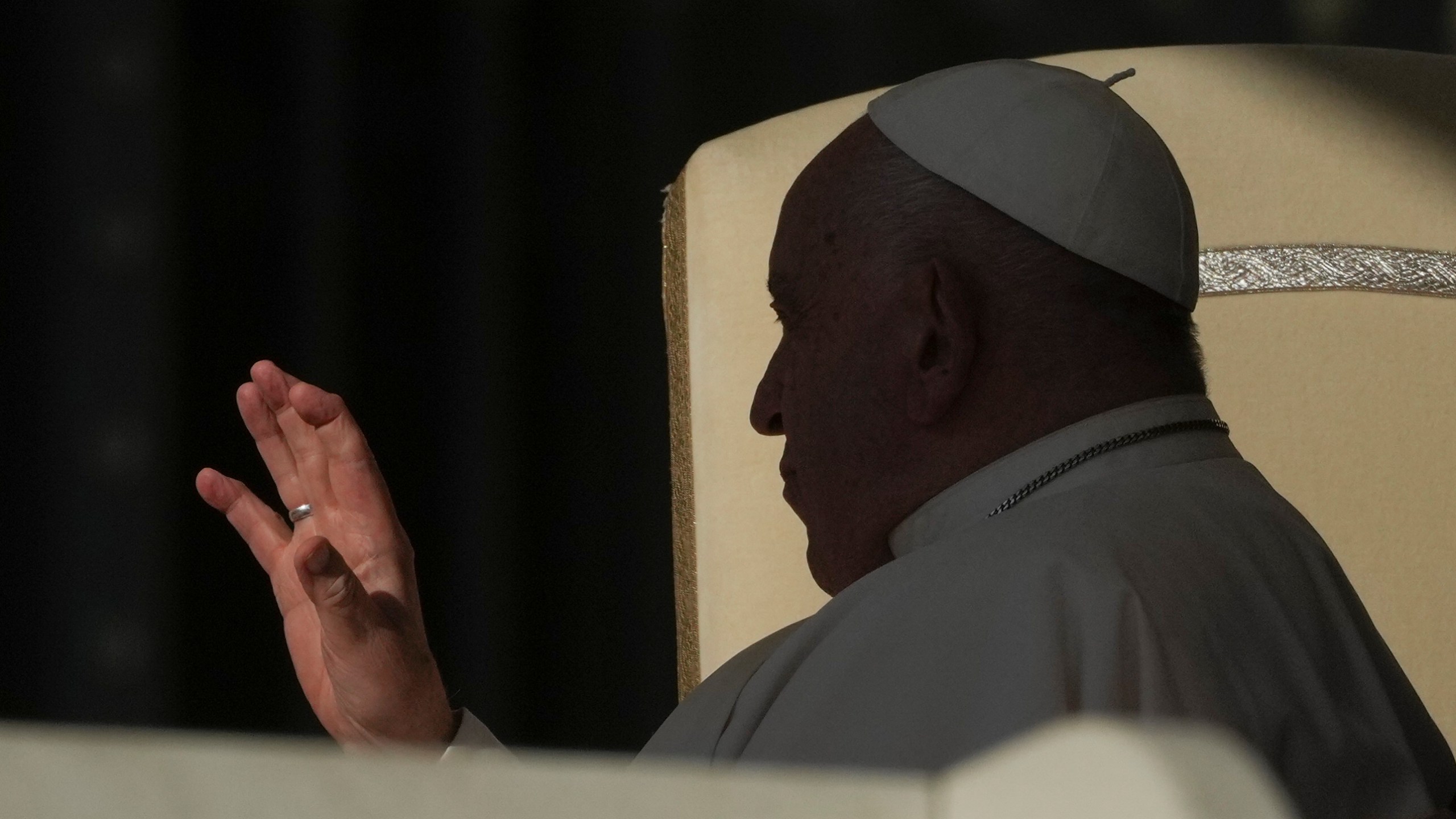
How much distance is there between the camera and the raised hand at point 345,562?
5.66 feet

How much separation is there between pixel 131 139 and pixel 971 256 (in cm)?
147

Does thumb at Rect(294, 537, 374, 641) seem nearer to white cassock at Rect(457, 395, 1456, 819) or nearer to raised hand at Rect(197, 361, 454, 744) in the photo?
raised hand at Rect(197, 361, 454, 744)

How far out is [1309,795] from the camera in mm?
1092

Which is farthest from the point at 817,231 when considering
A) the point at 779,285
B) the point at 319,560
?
the point at 319,560

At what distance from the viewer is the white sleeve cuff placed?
1.75 meters

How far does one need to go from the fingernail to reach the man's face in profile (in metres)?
0.44

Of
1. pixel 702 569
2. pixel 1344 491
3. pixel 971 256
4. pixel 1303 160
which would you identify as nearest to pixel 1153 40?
pixel 1303 160

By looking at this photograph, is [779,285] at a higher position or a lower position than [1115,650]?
higher

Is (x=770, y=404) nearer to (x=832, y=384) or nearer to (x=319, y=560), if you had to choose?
(x=832, y=384)

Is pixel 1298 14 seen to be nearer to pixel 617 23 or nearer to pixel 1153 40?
pixel 1153 40

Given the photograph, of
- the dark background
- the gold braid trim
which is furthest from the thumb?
the dark background

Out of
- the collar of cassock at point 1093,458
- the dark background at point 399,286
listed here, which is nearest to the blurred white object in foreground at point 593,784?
the collar of cassock at point 1093,458

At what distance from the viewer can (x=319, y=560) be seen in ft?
5.05

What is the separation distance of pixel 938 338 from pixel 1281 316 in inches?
30.7
